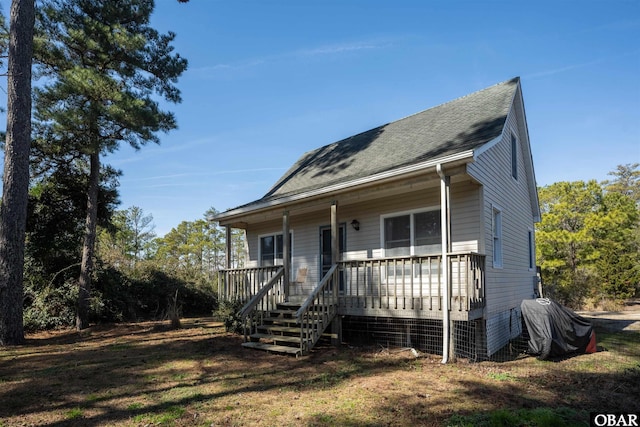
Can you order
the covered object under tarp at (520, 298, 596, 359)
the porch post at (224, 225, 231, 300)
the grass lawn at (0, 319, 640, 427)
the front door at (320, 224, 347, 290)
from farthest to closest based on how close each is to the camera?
the porch post at (224, 225, 231, 300) < the front door at (320, 224, 347, 290) < the covered object under tarp at (520, 298, 596, 359) < the grass lawn at (0, 319, 640, 427)

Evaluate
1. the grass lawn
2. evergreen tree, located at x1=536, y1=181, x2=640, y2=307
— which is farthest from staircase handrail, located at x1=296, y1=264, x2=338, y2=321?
evergreen tree, located at x1=536, y1=181, x2=640, y2=307

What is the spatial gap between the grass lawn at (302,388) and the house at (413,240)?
879 mm

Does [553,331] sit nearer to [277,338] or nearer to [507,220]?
[507,220]

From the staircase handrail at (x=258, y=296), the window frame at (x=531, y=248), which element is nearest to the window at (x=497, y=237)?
the window frame at (x=531, y=248)

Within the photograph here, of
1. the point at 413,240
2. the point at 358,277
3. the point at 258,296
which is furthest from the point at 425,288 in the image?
the point at 258,296

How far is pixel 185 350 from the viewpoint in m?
8.36

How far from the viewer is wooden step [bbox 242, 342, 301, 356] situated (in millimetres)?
7652

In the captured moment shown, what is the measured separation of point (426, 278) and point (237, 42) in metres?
9.95

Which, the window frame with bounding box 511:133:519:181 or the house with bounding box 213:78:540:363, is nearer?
the house with bounding box 213:78:540:363

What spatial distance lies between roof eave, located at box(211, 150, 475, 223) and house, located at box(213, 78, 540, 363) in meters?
0.03

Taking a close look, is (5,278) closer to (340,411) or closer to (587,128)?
(340,411)

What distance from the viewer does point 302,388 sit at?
18.1ft

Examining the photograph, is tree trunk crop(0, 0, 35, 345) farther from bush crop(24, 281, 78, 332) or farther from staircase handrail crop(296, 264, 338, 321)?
staircase handrail crop(296, 264, 338, 321)

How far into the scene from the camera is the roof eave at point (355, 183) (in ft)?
22.7
